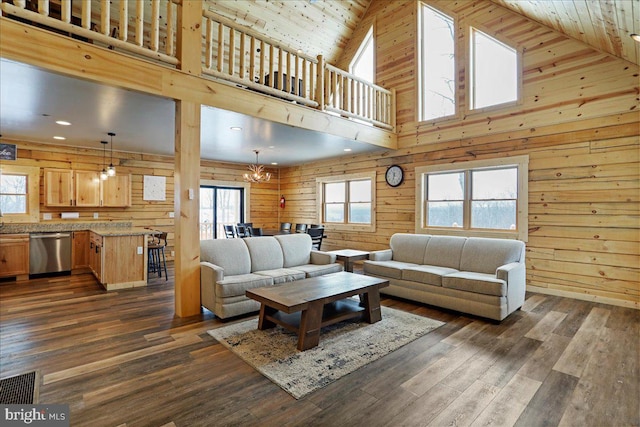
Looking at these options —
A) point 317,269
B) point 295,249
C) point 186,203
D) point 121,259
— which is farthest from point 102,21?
point 317,269

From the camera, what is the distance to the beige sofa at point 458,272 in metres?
3.63

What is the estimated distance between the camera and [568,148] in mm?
4578

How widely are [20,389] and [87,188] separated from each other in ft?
17.1

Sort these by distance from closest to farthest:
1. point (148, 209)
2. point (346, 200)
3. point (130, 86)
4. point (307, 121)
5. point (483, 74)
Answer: point (130, 86)
point (307, 121)
point (483, 74)
point (148, 209)
point (346, 200)

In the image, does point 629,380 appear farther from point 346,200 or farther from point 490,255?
point 346,200

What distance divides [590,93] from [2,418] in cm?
663

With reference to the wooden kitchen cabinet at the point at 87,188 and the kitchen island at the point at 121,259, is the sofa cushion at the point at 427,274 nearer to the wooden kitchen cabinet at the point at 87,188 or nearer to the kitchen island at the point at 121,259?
the kitchen island at the point at 121,259

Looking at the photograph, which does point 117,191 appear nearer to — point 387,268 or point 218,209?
point 218,209

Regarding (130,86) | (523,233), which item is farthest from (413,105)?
(130,86)

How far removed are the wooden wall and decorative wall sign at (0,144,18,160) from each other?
24.4 ft

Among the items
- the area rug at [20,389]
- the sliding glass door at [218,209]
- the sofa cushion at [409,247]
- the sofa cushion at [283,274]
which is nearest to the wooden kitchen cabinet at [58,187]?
the sliding glass door at [218,209]

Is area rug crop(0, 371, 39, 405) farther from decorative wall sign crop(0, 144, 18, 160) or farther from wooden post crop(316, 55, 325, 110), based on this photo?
decorative wall sign crop(0, 144, 18, 160)

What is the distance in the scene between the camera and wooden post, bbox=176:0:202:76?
3600 mm

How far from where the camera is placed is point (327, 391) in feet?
7.39
